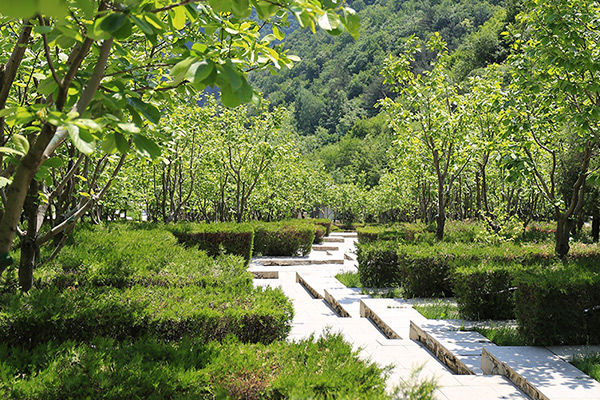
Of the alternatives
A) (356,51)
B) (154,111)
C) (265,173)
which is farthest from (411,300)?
(356,51)

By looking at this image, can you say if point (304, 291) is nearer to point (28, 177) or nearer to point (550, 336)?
point (550, 336)

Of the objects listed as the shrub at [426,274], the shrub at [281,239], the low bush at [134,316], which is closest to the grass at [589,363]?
the low bush at [134,316]

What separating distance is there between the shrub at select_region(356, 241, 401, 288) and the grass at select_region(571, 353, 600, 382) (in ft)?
16.3

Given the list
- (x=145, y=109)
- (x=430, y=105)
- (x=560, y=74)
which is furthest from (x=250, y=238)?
(x=145, y=109)

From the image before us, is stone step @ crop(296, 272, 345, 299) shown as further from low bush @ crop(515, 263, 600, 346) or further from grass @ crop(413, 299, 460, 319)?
low bush @ crop(515, 263, 600, 346)

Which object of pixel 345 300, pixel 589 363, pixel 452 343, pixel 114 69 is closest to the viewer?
pixel 114 69

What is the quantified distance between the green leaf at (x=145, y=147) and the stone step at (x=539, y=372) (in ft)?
13.5

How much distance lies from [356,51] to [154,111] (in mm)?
115587

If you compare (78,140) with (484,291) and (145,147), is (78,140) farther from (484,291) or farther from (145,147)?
(484,291)

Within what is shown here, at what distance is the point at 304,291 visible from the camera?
10719mm

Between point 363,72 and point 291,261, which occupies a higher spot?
point 363,72

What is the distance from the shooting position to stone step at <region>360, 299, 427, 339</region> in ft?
22.4

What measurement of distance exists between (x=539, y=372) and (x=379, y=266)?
221 inches

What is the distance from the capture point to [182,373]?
110 inches
